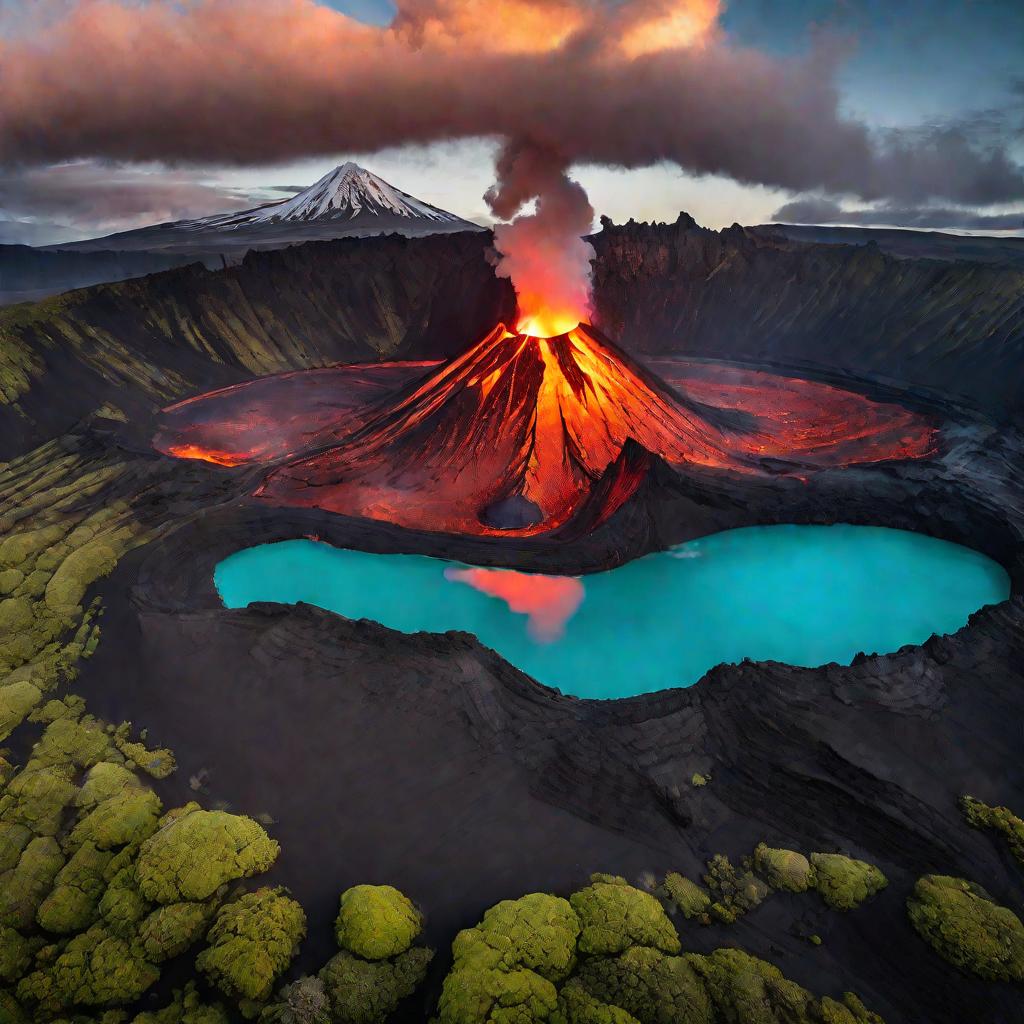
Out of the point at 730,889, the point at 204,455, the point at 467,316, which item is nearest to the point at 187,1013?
the point at 730,889

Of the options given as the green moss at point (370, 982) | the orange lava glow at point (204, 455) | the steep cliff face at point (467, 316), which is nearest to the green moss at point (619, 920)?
the green moss at point (370, 982)

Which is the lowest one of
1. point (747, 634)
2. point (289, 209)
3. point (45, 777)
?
point (747, 634)

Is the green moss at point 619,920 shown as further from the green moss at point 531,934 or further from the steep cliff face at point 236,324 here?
the steep cliff face at point 236,324

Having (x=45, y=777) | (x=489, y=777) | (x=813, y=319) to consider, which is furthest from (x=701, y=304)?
(x=45, y=777)

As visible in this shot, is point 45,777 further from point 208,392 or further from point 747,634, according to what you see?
point 208,392

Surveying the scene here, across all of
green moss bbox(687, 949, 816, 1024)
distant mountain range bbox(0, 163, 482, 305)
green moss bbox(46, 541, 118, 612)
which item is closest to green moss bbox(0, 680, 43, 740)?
green moss bbox(46, 541, 118, 612)

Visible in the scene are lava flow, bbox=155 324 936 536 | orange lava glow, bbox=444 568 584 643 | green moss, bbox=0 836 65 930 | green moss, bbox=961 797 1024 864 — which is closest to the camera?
green moss, bbox=0 836 65 930

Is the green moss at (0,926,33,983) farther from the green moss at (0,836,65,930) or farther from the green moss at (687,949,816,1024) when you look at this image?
the green moss at (687,949,816,1024)
